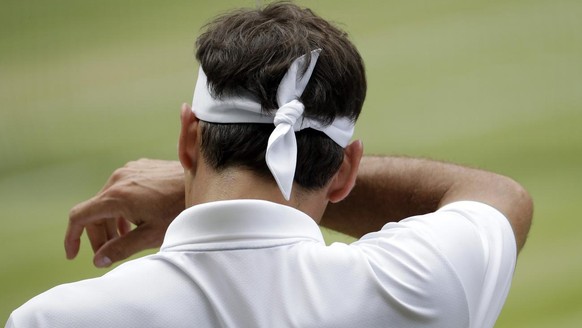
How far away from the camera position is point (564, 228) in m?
2.48

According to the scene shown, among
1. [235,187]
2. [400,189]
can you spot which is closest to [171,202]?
[400,189]

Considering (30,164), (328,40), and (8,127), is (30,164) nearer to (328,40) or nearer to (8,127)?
(8,127)

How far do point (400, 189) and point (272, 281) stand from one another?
522 mm

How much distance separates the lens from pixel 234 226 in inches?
41.1

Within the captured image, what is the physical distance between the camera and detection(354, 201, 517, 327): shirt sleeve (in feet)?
3.49

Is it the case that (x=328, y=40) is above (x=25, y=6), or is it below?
above

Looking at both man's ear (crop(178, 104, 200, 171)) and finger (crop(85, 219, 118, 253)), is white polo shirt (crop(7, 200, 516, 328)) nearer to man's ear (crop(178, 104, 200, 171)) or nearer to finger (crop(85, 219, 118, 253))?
man's ear (crop(178, 104, 200, 171))

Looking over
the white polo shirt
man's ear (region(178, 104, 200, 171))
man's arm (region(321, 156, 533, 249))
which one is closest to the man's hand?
man's arm (region(321, 156, 533, 249))

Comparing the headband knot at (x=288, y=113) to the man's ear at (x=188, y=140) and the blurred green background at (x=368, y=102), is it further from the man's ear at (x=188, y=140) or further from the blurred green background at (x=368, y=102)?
the blurred green background at (x=368, y=102)

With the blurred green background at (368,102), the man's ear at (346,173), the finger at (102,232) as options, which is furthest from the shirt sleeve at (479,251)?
the blurred green background at (368,102)

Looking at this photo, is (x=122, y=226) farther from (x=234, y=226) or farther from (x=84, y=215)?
(x=234, y=226)

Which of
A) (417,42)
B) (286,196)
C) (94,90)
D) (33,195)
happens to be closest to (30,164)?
(33,195)

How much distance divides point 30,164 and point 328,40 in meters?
1.80

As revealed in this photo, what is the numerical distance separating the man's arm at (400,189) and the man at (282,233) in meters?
0.08
